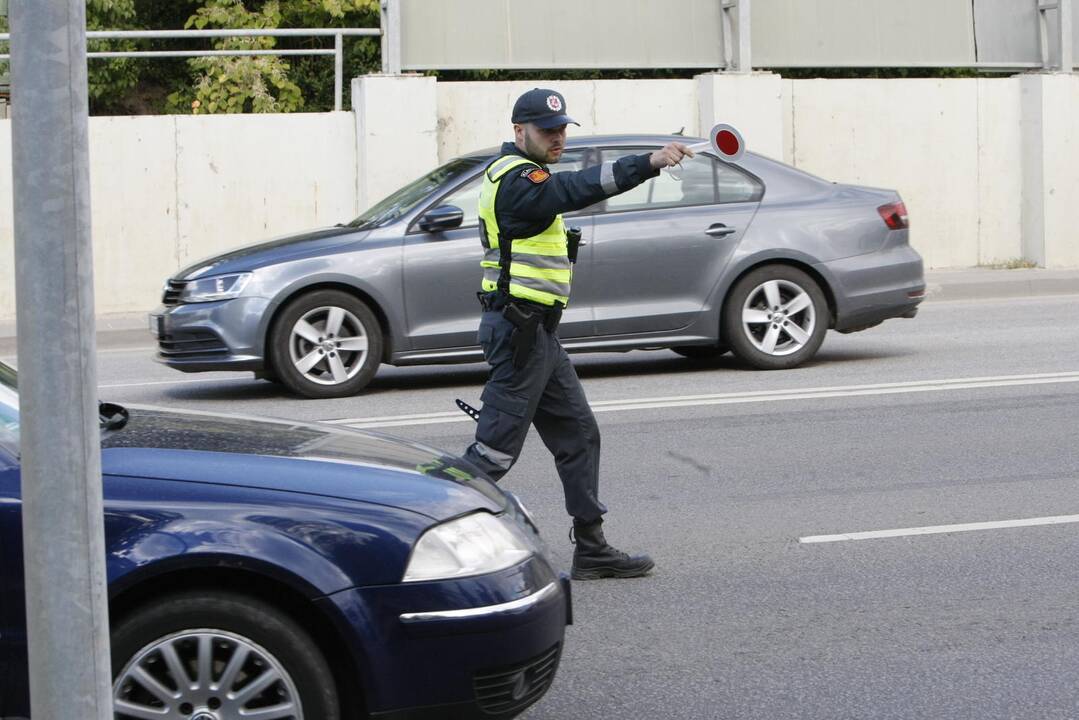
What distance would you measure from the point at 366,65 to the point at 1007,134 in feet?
29.0

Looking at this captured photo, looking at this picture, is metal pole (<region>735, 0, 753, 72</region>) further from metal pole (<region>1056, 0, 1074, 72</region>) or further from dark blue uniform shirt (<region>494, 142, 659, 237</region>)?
dark blue uniform shirt (<region>494, 142, 659, 237</region>)

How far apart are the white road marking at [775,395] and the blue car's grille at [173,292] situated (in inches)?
61.4

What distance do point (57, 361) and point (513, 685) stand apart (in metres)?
1.61

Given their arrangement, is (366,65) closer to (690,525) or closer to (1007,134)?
(1007,134)

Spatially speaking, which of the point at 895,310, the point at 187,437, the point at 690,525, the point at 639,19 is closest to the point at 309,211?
the point at 639,19

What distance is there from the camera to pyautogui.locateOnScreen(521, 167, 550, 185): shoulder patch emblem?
564cm

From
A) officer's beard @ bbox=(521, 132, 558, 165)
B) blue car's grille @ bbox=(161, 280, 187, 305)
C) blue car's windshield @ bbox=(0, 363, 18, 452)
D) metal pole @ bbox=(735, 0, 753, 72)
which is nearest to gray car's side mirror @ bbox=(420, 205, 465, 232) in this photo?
blue car's grille @ bbox=(161, 280, 187, 305)

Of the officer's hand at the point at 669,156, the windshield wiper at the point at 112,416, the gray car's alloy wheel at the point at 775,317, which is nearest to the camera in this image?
the windshield wiper at the point at 112,416

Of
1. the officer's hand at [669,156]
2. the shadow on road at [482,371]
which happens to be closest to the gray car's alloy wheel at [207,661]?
the officer's hand at [669,156]

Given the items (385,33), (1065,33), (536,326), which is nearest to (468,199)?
(536,326)

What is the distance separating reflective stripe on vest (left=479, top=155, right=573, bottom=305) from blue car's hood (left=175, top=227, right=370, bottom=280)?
4505 millimetres

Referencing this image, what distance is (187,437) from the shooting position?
4148 mm

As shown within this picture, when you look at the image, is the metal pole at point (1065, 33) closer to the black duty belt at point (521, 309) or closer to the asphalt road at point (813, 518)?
the asphalt road at point (813, 518)

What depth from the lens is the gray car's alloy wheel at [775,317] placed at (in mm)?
10710
